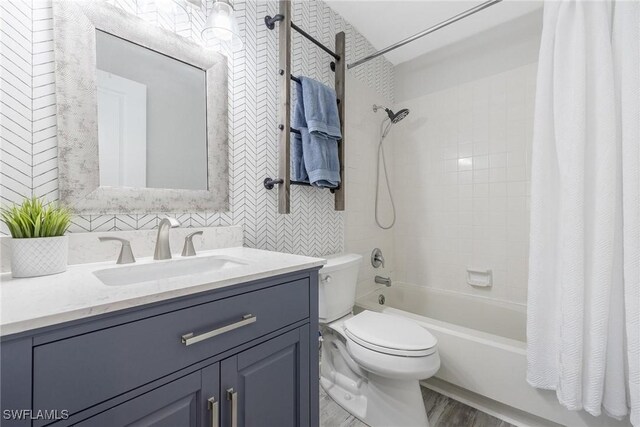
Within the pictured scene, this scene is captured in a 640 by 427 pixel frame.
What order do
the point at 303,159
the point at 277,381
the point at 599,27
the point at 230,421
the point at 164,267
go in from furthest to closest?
the point at 303,159
the point at 599,27
the point at 164,267
the point at 277,381
the point at 230,421

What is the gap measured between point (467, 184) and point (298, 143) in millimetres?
1310

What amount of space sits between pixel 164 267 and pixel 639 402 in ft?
5.57

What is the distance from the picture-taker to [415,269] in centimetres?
228

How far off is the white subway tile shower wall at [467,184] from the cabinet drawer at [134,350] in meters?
1.74

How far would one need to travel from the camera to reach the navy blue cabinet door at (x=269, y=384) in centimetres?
70

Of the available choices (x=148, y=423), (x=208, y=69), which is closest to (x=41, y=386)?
(x=148, y=423)

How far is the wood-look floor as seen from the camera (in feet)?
4.39

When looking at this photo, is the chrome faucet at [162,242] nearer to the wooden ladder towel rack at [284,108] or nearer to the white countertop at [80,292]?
the white countertop at [80,292]

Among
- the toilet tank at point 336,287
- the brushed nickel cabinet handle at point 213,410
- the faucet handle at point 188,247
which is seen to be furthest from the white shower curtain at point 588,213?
the faucet handle at point 188,247

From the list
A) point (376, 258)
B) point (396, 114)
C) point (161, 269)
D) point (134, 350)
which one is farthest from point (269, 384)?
point (396, 114)

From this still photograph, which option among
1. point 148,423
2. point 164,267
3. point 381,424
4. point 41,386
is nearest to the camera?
point 41,386

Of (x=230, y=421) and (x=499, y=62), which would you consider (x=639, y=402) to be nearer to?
(x=230, y=421)

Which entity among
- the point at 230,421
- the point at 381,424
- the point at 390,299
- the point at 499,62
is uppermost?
the point at 499,62

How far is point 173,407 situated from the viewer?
2.01 ft
